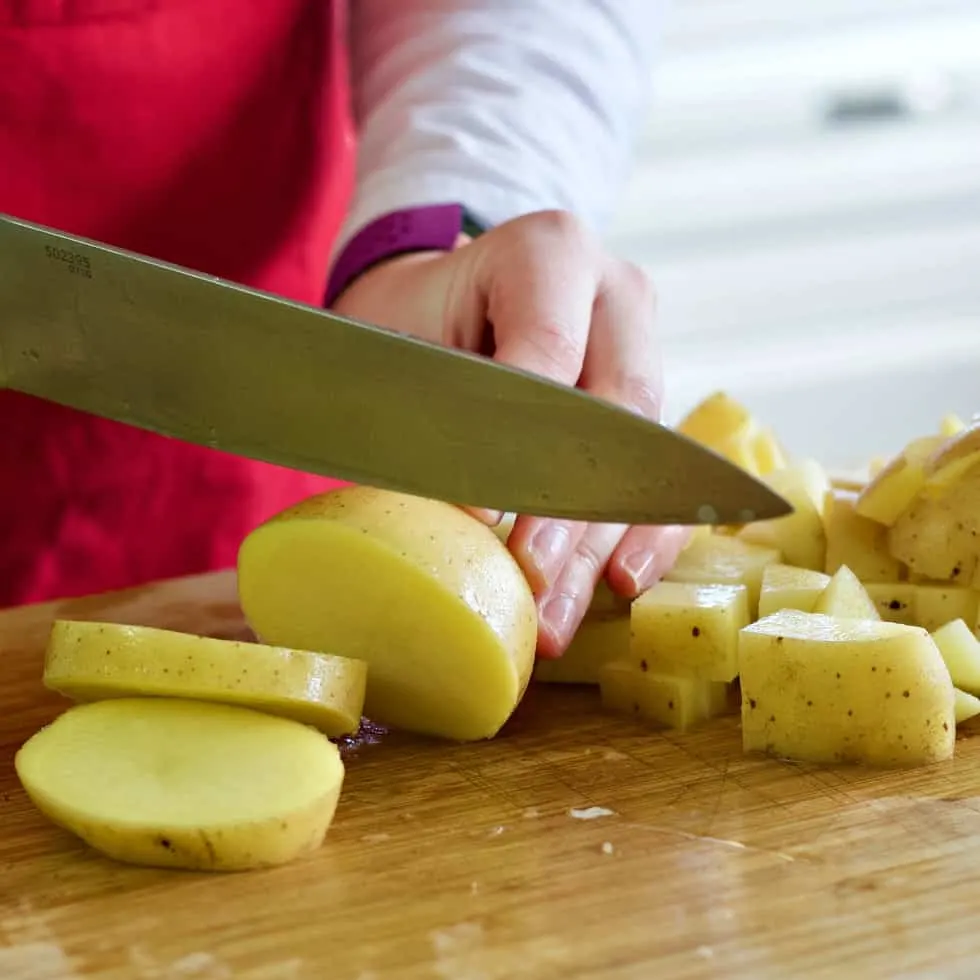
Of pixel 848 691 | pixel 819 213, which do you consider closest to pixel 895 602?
pixel 848 691

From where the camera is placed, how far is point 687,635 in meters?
1.43

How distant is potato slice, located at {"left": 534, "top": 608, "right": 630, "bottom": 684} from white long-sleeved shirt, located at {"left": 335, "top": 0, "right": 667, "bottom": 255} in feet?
1.91

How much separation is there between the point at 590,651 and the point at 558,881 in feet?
1.32

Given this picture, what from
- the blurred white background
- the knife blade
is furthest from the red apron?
the blurred white background

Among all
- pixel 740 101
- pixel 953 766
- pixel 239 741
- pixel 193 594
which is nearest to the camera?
pixel 239 741

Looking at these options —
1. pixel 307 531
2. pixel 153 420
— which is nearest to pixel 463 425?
pixel 307 531

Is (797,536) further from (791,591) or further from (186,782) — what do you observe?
(186,782)

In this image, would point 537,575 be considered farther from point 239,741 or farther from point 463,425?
point 239,741

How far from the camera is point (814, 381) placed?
4.30 metres

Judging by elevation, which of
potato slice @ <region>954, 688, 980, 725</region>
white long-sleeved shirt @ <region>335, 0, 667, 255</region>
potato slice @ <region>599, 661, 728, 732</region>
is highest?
white long-sleeved shirt @ <region>335, 0, 667, 255</region>

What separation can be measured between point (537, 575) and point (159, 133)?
861 millimetres

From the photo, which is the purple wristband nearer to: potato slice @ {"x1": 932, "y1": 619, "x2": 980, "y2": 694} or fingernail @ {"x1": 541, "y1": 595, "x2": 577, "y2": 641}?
fingernail @ {"x1": 541, "y1": 595, "x2": 577, "y2": 641}

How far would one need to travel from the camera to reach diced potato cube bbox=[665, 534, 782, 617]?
1566 millimetres

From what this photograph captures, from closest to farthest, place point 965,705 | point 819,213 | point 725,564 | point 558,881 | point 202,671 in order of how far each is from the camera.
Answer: point 558,881 → point 202,671 → point 965,705 → point 725,564 → point 819,213
